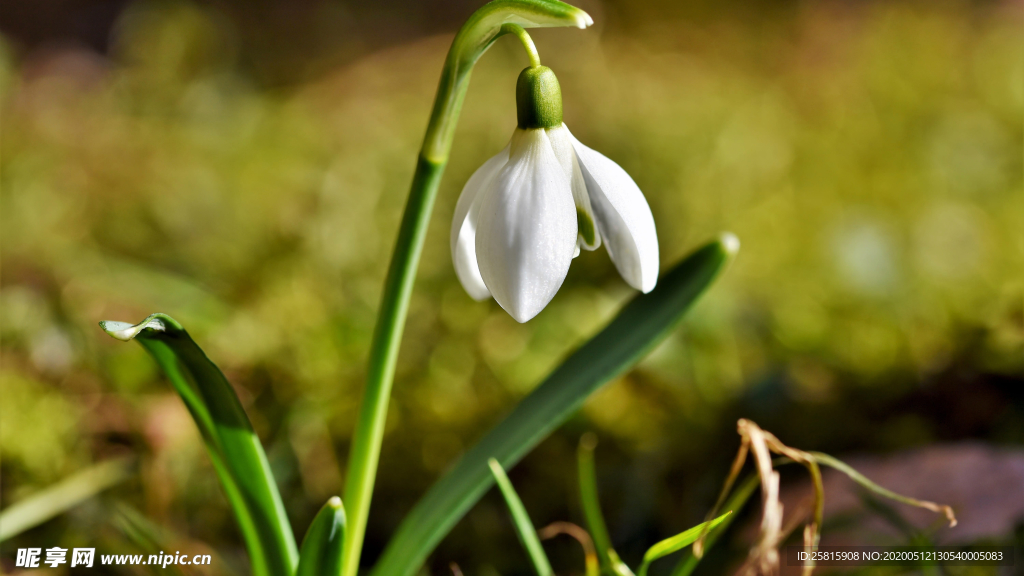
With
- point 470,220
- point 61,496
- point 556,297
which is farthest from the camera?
point 556,297

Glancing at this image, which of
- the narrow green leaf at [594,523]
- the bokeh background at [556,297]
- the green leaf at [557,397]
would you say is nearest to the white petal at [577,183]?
the green leaf at [557,397]

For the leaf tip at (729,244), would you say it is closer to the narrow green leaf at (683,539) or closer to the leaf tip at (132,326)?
the narrow green leaf at (683,539)

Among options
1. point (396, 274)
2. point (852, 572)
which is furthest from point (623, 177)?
point (852, 572)

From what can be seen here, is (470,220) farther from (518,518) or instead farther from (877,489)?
(877,489)

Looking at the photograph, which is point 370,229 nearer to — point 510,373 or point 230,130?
point 510,373

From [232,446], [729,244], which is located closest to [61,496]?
[232,446]

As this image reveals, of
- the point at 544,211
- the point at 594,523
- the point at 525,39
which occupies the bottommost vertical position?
the point at 594,523

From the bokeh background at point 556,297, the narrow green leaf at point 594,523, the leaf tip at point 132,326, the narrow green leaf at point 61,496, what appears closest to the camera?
the leaf tip at point 132,326
